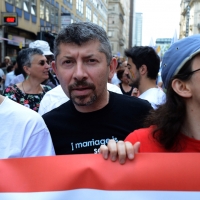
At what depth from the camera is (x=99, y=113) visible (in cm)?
213

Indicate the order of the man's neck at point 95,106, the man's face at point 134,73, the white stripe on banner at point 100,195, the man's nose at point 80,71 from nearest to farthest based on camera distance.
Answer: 1. the white stripe on banner at point 100,195
2. the man's nose at point 80,71
3. the man's neck at point 95,106
4. the man's face at point 134,73

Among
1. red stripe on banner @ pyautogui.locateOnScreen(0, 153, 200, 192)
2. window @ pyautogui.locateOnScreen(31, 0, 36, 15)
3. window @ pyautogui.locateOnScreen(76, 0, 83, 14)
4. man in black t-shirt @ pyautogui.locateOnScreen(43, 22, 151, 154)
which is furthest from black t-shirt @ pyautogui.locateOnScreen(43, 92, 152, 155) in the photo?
window @ pyautogui.locateOnScreen(76, 0, 83, 14)

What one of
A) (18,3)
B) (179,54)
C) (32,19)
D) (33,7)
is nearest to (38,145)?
(179,54)

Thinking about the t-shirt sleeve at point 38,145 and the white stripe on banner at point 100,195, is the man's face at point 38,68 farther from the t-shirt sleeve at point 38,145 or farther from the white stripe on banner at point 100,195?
the white stripe on banner at point 100,195

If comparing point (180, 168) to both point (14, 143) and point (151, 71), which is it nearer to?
point (14, 143)

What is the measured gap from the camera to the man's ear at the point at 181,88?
1629 millimetres

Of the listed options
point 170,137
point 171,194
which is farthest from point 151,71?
point 171,194

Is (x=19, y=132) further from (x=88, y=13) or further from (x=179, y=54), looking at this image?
(x=88, y=13)

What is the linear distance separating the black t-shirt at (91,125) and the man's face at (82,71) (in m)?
0.12

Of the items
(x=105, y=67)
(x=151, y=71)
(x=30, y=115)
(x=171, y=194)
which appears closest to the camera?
(x=171, y=194)

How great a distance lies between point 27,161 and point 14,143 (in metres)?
0.18

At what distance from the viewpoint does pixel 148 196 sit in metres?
1.47

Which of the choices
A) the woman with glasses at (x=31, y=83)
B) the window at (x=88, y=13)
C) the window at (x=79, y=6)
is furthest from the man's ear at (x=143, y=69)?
the window at (x=79, y=6)

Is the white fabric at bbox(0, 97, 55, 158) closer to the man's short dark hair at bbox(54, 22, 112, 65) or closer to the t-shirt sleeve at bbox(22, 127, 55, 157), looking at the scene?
the t-shirt sleeve at bbox(22, 127, 55, 157)
